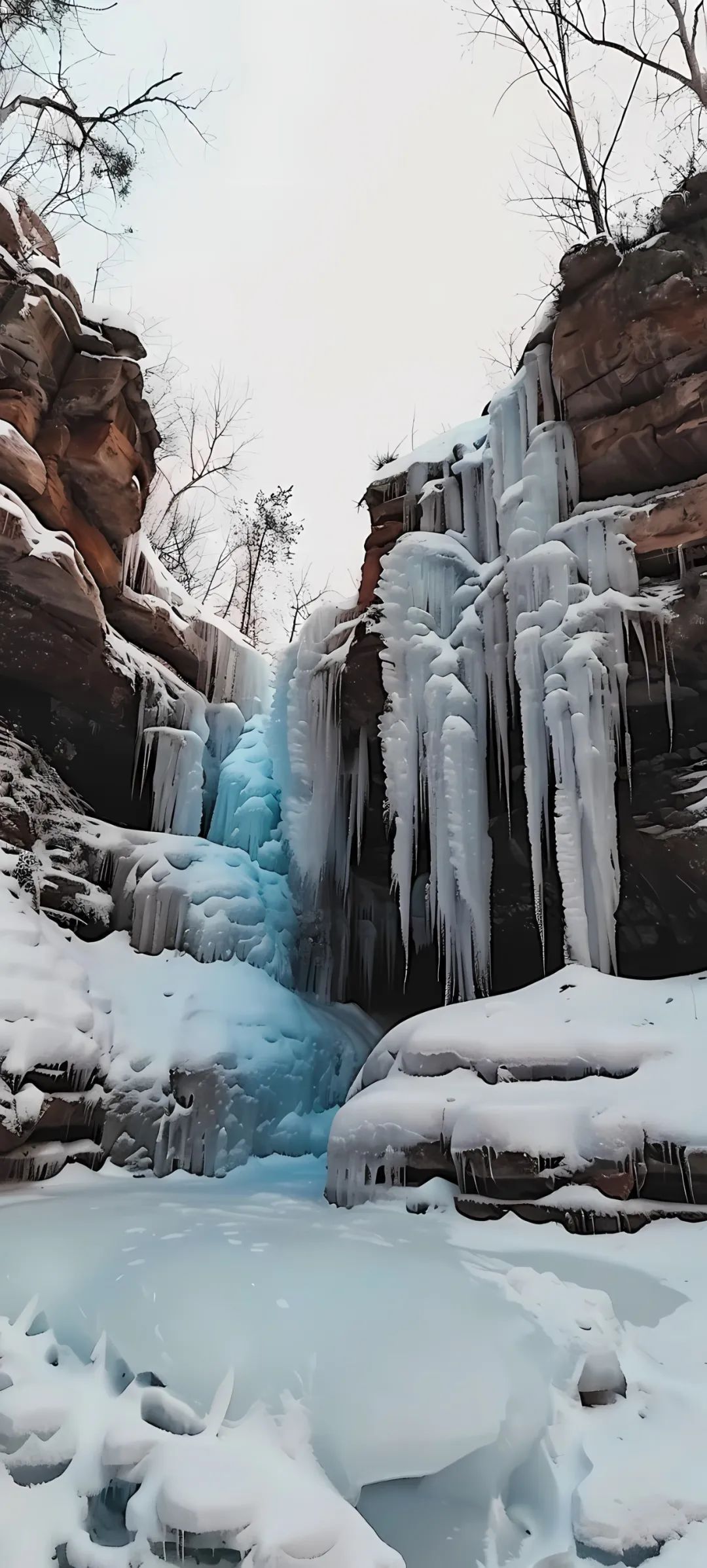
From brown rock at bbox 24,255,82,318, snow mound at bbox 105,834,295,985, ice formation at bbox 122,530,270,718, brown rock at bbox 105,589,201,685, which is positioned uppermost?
brown rock at bbox 24,255,82,318

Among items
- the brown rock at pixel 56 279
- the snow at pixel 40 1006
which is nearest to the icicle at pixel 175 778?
the snow at pixel 40 1006

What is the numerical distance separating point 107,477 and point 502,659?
14.4 ft

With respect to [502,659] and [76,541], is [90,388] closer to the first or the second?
[76,541]

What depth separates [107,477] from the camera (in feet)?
26.6

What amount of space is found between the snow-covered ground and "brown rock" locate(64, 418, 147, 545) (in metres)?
6.70

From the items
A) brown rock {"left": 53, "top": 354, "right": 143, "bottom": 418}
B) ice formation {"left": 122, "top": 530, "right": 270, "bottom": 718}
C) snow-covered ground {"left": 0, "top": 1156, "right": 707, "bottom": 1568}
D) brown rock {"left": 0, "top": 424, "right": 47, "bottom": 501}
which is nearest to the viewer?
snow-covered ground {"left": 0, "top": 1156, "right": 707, "bottom": 1568}

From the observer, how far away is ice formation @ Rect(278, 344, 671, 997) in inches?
256

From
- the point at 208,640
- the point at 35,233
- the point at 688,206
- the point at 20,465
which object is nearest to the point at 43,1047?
the point at 20,465

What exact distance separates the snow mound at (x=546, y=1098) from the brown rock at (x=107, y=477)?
6065 millimetres

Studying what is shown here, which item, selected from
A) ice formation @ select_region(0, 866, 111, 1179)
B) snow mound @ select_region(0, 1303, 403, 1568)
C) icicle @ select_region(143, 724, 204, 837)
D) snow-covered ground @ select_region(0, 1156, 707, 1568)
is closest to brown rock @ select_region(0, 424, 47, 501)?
icicle @ select_region(143, 724, 204, 837)

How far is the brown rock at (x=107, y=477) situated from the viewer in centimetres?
788

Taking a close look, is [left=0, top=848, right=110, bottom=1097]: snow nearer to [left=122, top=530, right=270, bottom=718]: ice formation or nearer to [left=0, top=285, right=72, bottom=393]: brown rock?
[left=122, top=530, right=270, bottom=718]: ice formation

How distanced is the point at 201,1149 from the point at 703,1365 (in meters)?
4.82

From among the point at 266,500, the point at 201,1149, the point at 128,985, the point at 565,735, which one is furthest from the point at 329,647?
the point at 266,500
